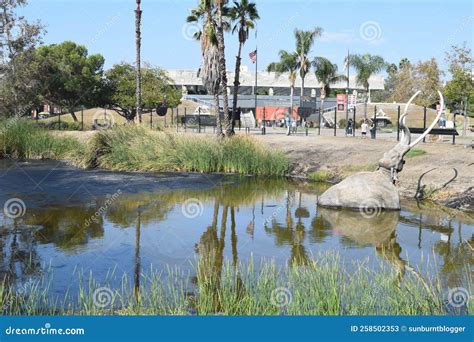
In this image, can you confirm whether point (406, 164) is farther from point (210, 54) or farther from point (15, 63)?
point (15, 63)

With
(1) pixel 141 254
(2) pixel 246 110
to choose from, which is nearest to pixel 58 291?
(1) pixel 141 254

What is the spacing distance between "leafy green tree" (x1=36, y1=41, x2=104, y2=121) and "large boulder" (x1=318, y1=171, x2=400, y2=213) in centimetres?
4304

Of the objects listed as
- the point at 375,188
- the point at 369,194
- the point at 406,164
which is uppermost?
the point at 406,164

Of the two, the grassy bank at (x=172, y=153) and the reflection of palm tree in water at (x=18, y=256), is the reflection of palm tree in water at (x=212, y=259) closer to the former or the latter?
the reflection of palm tree in water at (x=18, y=256)

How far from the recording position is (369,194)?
13.6 m

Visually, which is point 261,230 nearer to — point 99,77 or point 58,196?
point 58,196

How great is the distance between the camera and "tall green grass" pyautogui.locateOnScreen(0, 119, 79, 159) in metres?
26.6

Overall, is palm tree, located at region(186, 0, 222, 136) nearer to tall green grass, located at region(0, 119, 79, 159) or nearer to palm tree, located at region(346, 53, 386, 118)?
tall green grass, located at region(0, 119, 79, 159)

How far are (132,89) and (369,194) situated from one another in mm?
45913

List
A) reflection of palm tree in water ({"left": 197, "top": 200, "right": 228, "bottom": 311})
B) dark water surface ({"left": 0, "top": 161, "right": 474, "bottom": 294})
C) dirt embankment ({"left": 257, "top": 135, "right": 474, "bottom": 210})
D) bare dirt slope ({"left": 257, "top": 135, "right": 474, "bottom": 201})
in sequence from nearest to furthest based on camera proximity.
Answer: reflection of palm tree in water ({"left": 197, "top": 200, "right": 228, "bottom": 311}) < dark water surface ({"left": 0, "top": 161, "right": 474, "bottom": 294}) < dirt embankment ({"left": 257, "top": 135, "right": 474, "bottom": 210}) < bare dirt slope ({"left": 257, "top": 135, "right": 474, "bottom": 201})

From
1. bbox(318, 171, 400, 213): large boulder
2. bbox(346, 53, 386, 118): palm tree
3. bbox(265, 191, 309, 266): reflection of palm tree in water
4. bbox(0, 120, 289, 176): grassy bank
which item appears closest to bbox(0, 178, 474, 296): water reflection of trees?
bbox(265, 191, 309, 266): reflection of palm tree in water

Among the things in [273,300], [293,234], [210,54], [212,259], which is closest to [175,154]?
[210,54]

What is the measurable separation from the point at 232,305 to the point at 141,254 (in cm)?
413

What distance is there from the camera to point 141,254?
383 inches
